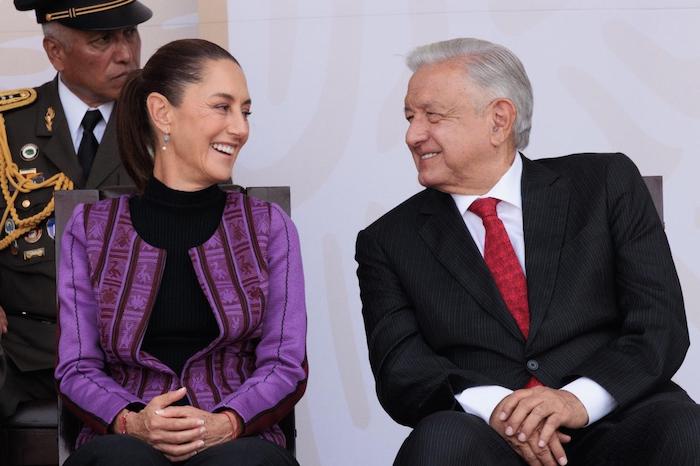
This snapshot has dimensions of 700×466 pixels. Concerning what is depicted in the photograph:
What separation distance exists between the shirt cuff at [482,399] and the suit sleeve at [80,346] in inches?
25.7

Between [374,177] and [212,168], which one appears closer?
[212,168]

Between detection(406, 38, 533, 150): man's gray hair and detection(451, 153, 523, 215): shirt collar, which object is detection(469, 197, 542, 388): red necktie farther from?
detection(406, 38, 533, 150): man's gray hair

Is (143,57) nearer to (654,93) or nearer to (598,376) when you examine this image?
(654,93)

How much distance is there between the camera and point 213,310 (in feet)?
9.08

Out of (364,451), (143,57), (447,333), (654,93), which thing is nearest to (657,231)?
(447,333)

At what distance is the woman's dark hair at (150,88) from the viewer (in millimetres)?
2904

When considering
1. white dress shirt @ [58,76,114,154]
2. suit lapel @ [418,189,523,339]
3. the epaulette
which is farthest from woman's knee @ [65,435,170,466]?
the epaulette

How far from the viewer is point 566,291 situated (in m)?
2.73

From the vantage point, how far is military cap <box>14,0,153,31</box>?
3.63 m

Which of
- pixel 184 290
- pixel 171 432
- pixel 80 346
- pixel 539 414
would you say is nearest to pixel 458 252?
pixel 539 414

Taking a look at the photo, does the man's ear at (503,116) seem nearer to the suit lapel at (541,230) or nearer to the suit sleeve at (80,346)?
the suit lapel at (541,230)

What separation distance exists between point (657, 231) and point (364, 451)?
1.52 metres

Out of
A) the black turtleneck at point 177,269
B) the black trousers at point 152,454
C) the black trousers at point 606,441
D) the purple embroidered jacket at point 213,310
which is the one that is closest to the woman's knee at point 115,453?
the black trousers at point 152,454

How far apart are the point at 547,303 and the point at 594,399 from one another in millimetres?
228
